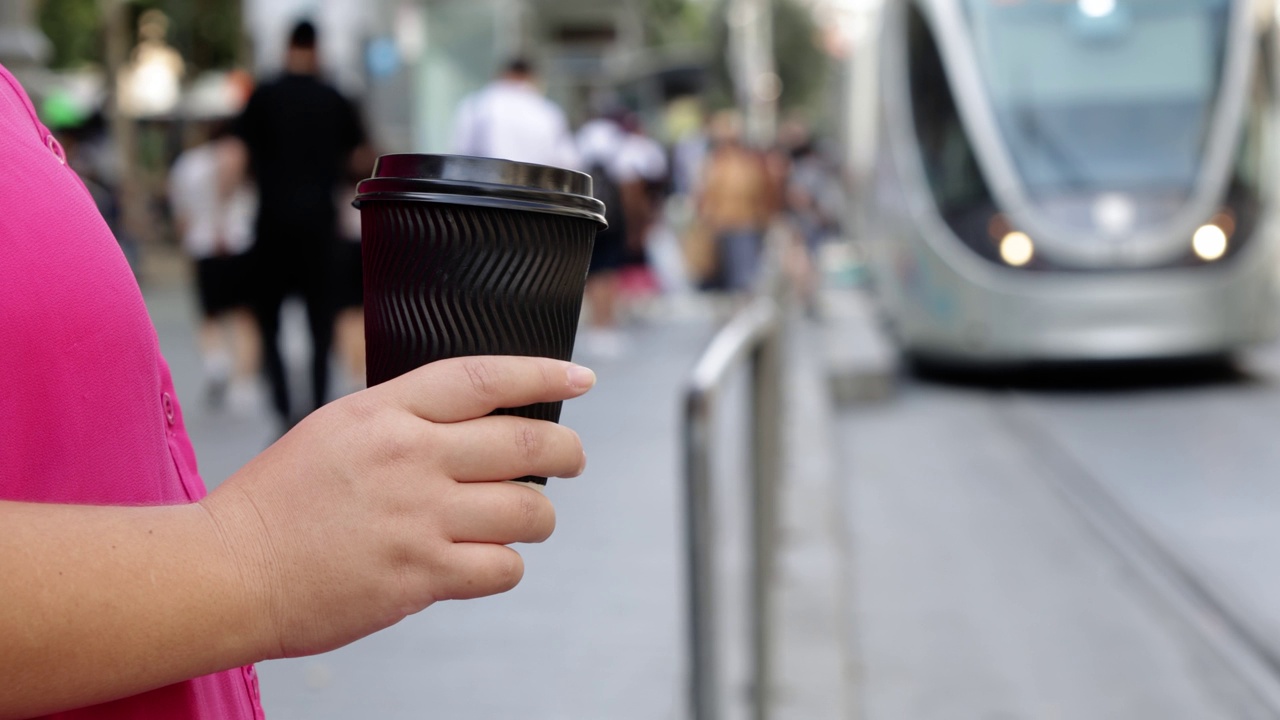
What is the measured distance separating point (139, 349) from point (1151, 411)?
8769mm

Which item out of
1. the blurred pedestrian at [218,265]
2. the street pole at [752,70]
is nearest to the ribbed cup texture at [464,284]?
the blurred pedestrian at [218,265]

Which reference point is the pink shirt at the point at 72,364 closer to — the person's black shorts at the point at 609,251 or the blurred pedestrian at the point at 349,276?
the blurred pedestrian at the point at 349,276

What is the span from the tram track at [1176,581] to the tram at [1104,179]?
74.2 inches

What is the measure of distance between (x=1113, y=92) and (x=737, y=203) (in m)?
5.70

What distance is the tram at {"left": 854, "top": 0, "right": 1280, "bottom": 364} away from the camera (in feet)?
31.4

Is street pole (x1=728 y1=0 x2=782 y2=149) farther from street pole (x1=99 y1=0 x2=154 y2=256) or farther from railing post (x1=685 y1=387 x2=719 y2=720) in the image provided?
railing post (x1=685 y1=387 x2=719 y2=720)

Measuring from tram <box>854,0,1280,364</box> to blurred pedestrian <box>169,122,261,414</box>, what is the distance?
4.48 m

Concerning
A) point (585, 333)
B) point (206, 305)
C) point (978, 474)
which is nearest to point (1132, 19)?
point (978, 474)

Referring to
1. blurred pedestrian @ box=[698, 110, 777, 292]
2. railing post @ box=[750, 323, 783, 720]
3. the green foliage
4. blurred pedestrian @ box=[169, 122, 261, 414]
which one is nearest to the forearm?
railing post @ box=[750, 323, 783, 720]

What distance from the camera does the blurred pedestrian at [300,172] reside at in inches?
255

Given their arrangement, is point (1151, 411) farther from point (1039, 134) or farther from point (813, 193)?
point (813, 193)

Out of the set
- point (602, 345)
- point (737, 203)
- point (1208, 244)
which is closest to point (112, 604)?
point (1208, 244)

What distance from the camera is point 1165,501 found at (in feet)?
21.6

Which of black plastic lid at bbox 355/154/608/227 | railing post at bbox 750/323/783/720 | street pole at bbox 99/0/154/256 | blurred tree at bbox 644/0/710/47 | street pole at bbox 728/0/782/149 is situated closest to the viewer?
black plastic lid at bbox 355/154/608/227
